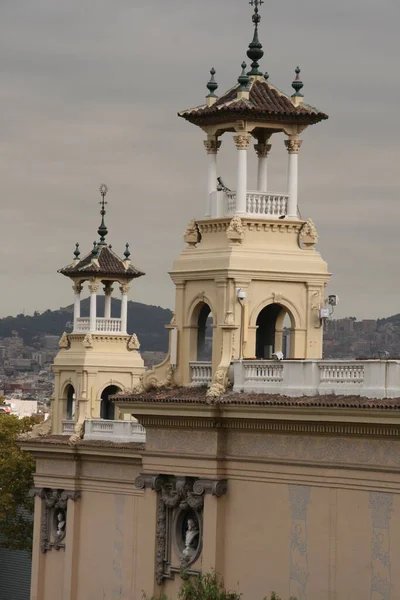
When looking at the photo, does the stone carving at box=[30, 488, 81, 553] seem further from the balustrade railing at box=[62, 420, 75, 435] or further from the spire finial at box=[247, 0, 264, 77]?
the spire finial at box=[247, 0, 264, 77]

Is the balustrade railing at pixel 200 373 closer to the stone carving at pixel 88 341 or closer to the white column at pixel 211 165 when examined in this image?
the white column at pixel 211 165

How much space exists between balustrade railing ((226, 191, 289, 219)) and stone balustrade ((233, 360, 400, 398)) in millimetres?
3405

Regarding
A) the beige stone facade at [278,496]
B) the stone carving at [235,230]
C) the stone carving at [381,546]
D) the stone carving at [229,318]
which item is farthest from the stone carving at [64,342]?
the stone carving at [381,546]

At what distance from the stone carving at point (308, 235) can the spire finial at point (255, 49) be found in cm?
319

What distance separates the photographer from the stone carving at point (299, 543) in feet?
122

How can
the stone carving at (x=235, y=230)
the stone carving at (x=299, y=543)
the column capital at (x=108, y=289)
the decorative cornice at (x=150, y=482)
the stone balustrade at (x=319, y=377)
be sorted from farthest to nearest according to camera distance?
the column capital at (x=108, y=289)
the decorative cornice at (x=150, y=482)
the stone carving at (x=235, y=230)
the stone carving at (x=299, y=543)
the stone balustrade at (x=319, y=377)

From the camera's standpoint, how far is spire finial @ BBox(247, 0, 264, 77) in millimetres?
42625

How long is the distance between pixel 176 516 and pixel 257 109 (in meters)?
7.59

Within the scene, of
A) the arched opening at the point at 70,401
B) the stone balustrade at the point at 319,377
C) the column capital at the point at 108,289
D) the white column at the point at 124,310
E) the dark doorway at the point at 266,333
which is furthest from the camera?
the column capital at the point at 108,289

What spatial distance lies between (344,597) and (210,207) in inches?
361

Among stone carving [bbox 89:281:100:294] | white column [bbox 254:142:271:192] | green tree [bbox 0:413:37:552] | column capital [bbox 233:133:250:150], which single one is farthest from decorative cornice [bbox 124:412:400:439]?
green tree [bbox 0:413:37:552]

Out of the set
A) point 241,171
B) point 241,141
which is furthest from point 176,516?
point 241,141

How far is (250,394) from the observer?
38.9 metres

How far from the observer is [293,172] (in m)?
42.2
